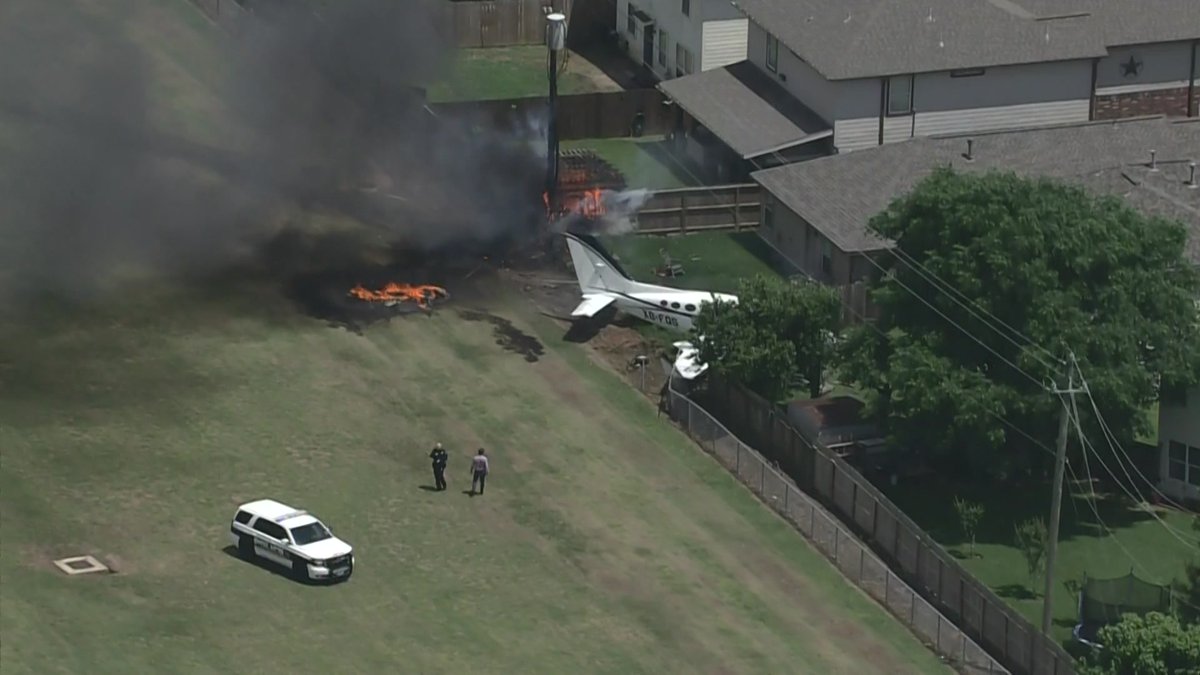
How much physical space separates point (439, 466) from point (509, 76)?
39935 mm

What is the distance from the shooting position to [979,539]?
7375 centimetres

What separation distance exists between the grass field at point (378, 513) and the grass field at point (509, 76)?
22952 millimetres

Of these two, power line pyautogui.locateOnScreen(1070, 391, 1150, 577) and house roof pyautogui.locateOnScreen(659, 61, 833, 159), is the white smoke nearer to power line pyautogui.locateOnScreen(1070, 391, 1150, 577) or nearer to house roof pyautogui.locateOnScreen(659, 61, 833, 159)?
house roof pyautogui.locateOnScreen(659, 61, 833, 159)

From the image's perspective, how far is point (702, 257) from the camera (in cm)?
9081

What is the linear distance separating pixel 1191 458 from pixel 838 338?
1107 cm

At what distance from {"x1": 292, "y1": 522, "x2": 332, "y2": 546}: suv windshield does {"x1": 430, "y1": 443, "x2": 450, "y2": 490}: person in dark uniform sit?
6117mm

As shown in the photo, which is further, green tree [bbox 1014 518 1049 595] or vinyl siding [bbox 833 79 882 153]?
vinyl siding [bbox 833 79 882 153]

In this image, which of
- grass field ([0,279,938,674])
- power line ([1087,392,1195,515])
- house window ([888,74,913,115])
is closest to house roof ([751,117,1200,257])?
house window ([888,74,913,115])

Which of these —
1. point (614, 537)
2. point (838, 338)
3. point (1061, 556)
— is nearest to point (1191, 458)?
point (1061, 556)

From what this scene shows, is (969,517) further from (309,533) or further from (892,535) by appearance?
(309,533)

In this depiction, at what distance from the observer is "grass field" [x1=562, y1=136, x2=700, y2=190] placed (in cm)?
9675

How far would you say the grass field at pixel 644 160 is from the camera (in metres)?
96.8

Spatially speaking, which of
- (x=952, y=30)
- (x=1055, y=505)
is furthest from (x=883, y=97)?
(x=1055, y=505)

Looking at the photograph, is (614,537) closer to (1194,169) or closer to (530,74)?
(1194,169)
